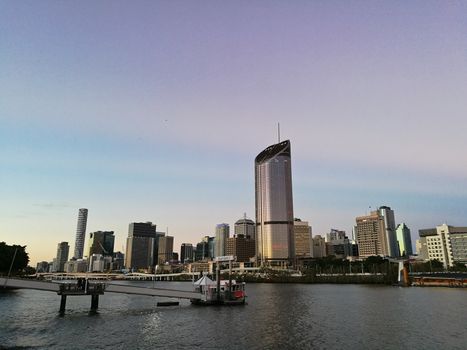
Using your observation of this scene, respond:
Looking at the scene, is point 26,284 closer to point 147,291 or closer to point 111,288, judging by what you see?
point 111,288

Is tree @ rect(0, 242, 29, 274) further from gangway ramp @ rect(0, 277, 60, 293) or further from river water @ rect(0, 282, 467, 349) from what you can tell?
gangway ramp @ rect(0, 277, 60, 293)

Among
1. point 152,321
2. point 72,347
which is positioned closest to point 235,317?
point 152,321

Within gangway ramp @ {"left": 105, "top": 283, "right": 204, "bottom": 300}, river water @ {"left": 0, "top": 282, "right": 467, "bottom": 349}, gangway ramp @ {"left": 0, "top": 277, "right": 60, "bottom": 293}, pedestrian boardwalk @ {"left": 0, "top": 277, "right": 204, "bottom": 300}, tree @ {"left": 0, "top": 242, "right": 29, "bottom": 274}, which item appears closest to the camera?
river water @ {"left": 0, "top": 282, "right": 467, "bottom": 349}

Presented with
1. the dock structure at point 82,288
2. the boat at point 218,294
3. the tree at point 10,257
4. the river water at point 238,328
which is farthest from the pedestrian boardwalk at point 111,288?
the tree at point 10,257

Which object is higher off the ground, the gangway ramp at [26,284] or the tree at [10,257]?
the tree at [10,257]

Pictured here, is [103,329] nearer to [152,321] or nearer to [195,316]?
[152,321]

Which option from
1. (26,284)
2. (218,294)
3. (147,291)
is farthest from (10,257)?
(218,294)

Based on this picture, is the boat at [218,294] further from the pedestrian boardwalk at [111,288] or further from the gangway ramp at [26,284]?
the gangway ramp at [26,284]

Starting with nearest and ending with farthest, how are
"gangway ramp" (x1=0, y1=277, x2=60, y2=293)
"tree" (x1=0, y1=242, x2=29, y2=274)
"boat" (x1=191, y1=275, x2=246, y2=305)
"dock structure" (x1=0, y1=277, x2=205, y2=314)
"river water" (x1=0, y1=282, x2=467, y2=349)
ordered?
"river water" (x1=0, y1=282, x2=467, y2=349) → "gangway ramp" (x1=0, y1=277, x2=60, y2=293) → "dock structure" (x1=0, y1=277, x2=205, y2=314) → "boat" (x1=191, y1=275, x2=246, y2=305) → "tree" (x1=0, y1=242, x2=29, y2=274)

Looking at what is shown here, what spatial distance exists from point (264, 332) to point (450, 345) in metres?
26.6

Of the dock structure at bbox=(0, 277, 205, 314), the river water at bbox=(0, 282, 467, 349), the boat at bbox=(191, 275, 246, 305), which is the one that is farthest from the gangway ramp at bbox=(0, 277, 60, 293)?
the boat at bbox=(191, 275, 246, 305)

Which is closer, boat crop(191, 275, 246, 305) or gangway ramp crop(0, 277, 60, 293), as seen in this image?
gangway ramp crop(0, 277, 60, 293)

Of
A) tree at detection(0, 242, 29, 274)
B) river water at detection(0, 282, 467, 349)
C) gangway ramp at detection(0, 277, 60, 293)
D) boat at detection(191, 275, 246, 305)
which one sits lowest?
river water at detection(0, 282, 467, 349)

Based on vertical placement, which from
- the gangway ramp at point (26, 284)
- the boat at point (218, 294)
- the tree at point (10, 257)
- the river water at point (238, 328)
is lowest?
the river water at point (238, 328)
